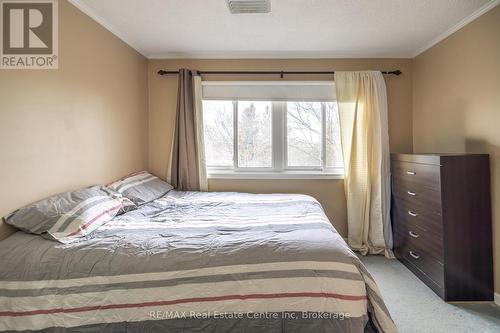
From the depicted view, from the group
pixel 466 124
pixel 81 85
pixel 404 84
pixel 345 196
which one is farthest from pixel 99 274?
pixel 404 84

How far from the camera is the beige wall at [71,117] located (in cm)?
158

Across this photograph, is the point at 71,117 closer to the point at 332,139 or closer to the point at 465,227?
the point at 332,139

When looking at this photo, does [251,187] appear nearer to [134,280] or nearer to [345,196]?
[345,196]

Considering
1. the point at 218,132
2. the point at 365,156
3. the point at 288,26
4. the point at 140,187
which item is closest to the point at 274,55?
the point at 288,26

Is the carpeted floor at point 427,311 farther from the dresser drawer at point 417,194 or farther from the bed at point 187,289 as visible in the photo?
the bed at point 187,289

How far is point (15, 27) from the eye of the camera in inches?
63.9

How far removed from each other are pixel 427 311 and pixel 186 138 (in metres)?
2.88

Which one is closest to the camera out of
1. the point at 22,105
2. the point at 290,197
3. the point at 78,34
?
the point at 22,105

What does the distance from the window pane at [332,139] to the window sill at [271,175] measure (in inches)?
6.5

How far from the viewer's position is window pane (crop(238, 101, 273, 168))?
3.32m

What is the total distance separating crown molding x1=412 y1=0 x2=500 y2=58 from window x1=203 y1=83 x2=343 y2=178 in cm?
119

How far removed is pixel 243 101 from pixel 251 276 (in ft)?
8.03

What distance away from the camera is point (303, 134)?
10.9ft

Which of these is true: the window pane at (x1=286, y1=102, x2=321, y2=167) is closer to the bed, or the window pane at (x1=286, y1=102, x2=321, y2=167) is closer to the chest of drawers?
the chest of drawers
